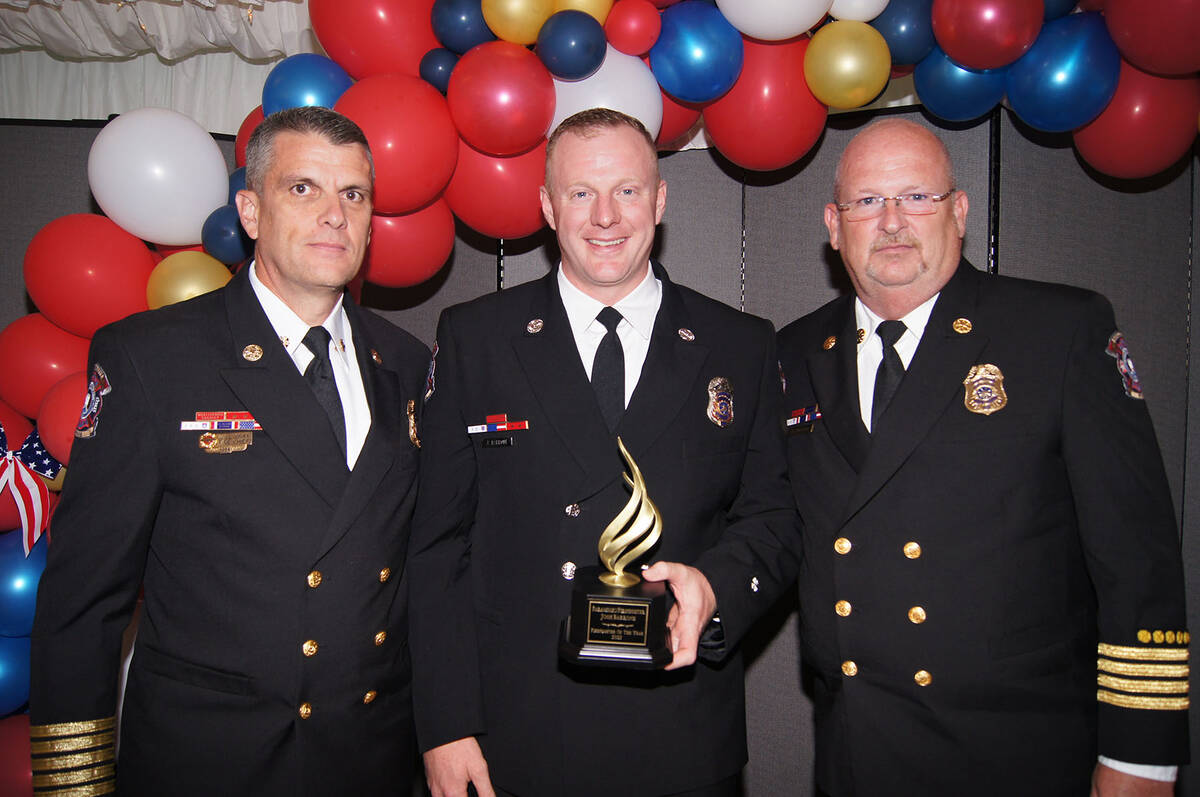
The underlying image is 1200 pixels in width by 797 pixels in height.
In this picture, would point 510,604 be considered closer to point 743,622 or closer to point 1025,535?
point 743,622

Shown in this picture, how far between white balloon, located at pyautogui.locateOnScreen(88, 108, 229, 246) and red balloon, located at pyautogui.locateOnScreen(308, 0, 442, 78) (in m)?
0.63

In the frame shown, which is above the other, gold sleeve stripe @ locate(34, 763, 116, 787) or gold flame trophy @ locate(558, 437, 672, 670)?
gold flame trophy @ locate(558, 437, 672, 670)

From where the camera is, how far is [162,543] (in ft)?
6.03

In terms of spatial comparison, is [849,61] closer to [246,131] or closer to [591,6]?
[591,6]

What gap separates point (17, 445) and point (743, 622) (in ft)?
9.65

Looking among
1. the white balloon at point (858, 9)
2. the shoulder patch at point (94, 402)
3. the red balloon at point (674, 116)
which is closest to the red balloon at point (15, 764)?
the shoulder patch at point (94, 402)

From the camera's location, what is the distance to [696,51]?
2656mm

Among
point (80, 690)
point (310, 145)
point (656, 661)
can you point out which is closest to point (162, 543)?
point (80, 690)

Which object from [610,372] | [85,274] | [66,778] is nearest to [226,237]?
[85,274]

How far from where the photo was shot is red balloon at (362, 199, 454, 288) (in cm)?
287

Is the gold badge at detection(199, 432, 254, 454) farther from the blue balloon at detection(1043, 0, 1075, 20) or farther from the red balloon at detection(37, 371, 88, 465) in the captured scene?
the blue balloon at detection(1043, 0, 1075, 20)

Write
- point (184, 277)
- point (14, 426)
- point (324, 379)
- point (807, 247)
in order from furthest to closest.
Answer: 1. point (807, 247)
2. point (14, 426)
3. point (184, 277)
4. point (324, 379)

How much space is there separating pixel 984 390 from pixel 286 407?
1.65 metres

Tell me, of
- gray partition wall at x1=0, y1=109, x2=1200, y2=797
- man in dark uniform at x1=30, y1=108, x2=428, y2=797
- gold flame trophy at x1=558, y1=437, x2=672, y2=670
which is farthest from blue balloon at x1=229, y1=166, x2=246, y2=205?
gold flame trophy at x1=558, y1=437, x2=672, y2=670
